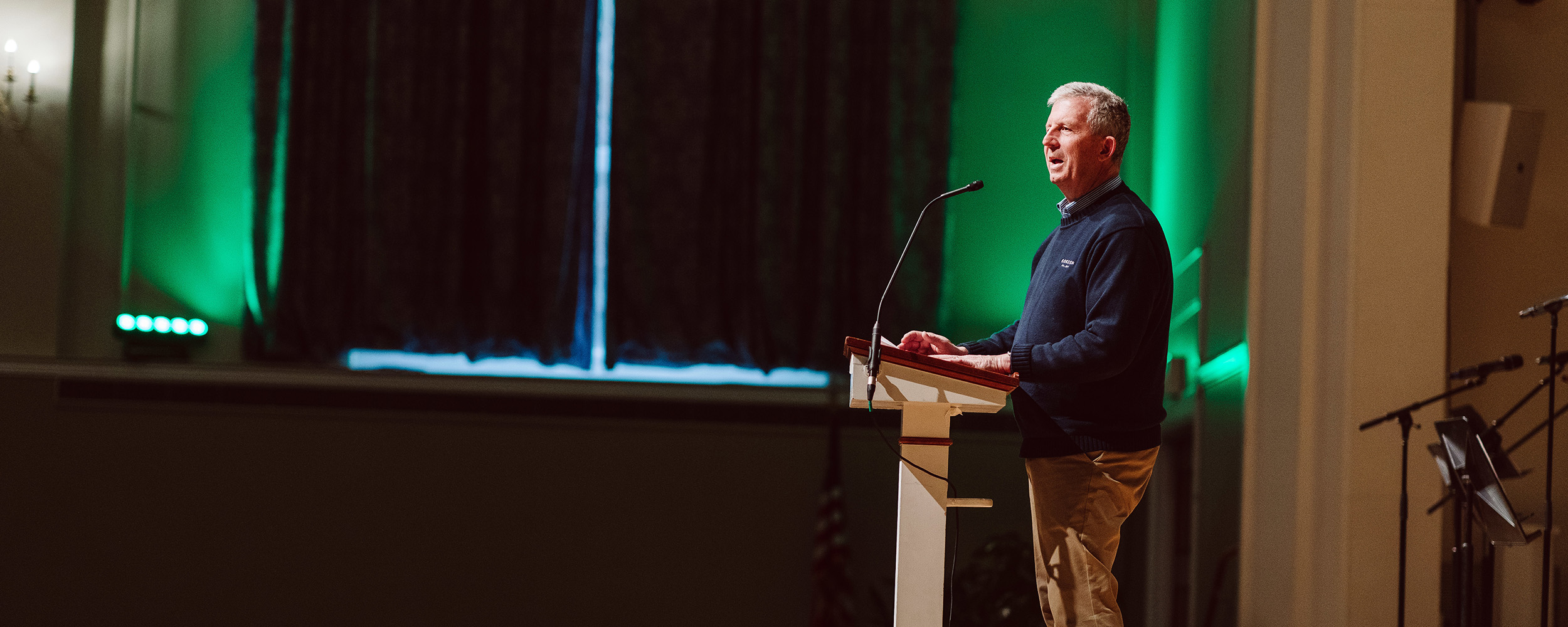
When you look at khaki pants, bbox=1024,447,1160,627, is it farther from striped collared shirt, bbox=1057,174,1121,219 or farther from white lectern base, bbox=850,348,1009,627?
striped collared shirt, bbox=1057,174,1121,219

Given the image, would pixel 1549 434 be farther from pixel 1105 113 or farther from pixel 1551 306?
pixel 1105 113

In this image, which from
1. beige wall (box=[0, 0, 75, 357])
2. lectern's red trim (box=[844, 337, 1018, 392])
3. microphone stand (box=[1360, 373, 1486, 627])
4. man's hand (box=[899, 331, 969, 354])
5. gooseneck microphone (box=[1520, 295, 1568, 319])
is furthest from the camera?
beige wall (box=[0, 0, 75, 357])

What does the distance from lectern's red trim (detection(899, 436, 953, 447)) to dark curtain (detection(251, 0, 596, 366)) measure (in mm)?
3780

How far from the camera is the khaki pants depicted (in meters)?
Result: 2.19

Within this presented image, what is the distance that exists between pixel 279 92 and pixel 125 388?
60.1 inches

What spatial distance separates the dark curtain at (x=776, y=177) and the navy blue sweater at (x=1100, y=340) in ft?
10.9

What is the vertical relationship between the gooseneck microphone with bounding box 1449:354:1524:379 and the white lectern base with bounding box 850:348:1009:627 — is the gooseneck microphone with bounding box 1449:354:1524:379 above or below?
above

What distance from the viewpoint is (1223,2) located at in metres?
4.54

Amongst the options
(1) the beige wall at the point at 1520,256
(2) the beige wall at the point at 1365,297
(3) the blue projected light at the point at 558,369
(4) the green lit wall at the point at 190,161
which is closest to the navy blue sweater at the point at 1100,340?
(2) the beige wall at the point at 1365,297

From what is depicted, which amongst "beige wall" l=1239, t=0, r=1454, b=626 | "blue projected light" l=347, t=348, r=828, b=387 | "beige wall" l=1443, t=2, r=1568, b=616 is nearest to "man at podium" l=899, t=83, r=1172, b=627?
"beige wall" l=1239, t=0, r=1454, b=626

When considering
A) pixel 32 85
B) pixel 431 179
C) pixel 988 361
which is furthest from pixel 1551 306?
pixel 32 85

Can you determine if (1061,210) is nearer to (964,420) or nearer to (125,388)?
(964,420)

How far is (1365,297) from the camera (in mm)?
3197

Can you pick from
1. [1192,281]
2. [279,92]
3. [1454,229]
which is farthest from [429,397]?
[1454,229]
